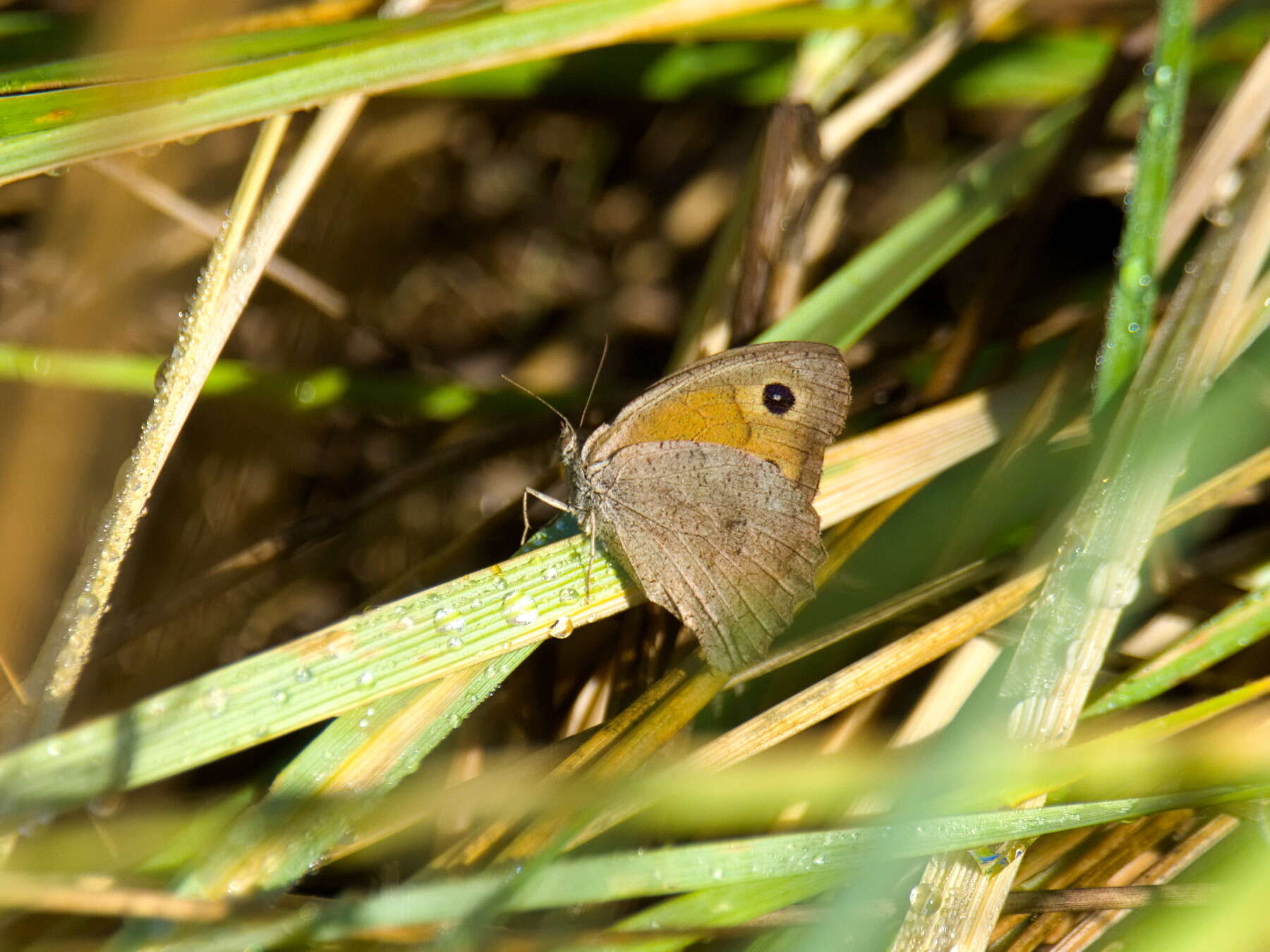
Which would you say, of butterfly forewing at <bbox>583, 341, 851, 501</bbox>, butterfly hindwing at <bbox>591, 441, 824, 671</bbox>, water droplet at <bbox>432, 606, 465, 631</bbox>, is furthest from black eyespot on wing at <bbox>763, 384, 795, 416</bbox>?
water droplet at <bbox>432, 606, 465, 631</bbox>

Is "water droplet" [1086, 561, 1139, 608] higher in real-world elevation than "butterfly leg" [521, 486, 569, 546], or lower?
lower

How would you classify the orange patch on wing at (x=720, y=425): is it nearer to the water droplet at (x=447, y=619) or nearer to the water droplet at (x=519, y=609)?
the water droplet at (x=519, y=609)

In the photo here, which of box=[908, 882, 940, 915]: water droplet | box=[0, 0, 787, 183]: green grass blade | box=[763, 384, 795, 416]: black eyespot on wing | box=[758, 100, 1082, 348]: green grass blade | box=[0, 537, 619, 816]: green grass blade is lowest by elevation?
box=[908, 882, 940, 915]: water droplet

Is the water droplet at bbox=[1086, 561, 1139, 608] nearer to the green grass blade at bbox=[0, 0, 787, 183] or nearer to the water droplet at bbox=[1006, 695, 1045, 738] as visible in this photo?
the water droplet at bbox=[1006, 695, 1045, 738]

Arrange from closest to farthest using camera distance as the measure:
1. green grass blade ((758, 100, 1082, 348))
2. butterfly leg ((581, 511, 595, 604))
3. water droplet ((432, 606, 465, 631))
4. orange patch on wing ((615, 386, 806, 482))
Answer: water droplet ((432, 606, 465, 631)) < butterfly leg ((581, 511, 595, 604)) < orange patch on wing ((615, 386, 806, 482)) < green grass blade ((758, 100, 1082, 348))

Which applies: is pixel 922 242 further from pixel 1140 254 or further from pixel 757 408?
pixel 757 408

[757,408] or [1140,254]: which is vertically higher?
[757,408]

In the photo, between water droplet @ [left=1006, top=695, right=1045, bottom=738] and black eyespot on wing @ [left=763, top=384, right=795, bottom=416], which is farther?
black eyespot on wing @ [left=763, top=384, right=795, bottom=416]

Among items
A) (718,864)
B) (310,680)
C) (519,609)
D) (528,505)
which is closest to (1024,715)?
(718,864)
